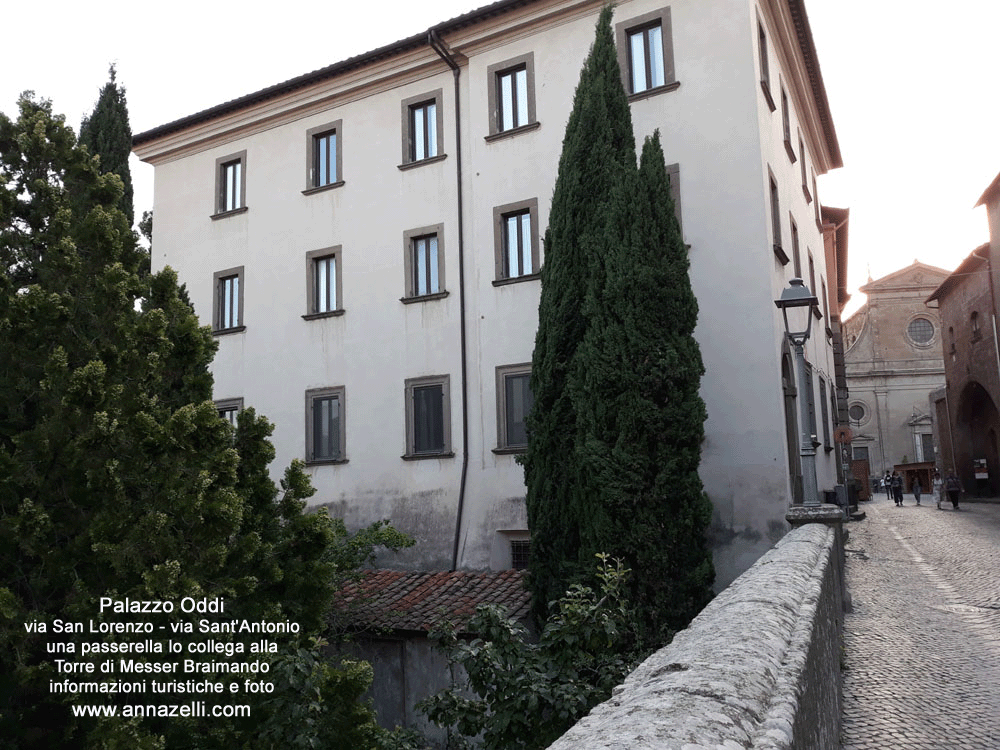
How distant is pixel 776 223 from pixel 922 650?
378 inches

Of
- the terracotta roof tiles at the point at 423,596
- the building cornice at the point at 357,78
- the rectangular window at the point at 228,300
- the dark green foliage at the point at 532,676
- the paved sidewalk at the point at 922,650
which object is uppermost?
the building cornice at the point at 357,78

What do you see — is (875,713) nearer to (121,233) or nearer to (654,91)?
(121,233)

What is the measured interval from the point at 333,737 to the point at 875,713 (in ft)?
11.9

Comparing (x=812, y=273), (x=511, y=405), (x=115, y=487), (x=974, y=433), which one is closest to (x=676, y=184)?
(x=511, y=405)

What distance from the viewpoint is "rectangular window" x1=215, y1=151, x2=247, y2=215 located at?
1983cm

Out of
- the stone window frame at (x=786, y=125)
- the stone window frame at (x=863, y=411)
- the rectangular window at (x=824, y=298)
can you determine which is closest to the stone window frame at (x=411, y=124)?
the stone window frame at (x=786, y=125)

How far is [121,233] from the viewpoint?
8.23 meters

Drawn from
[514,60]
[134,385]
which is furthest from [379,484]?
[134,385]

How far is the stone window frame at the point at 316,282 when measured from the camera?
17.9 metres

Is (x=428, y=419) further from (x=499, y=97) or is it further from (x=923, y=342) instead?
(x=923, y=342)

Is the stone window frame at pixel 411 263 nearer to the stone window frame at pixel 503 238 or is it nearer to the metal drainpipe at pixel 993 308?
the stone window frame at pixel 503 238

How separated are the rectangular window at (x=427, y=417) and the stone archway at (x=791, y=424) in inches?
238

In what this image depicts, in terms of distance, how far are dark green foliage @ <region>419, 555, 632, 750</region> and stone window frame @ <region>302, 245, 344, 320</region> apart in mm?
12677

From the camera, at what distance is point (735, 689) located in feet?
8.34
